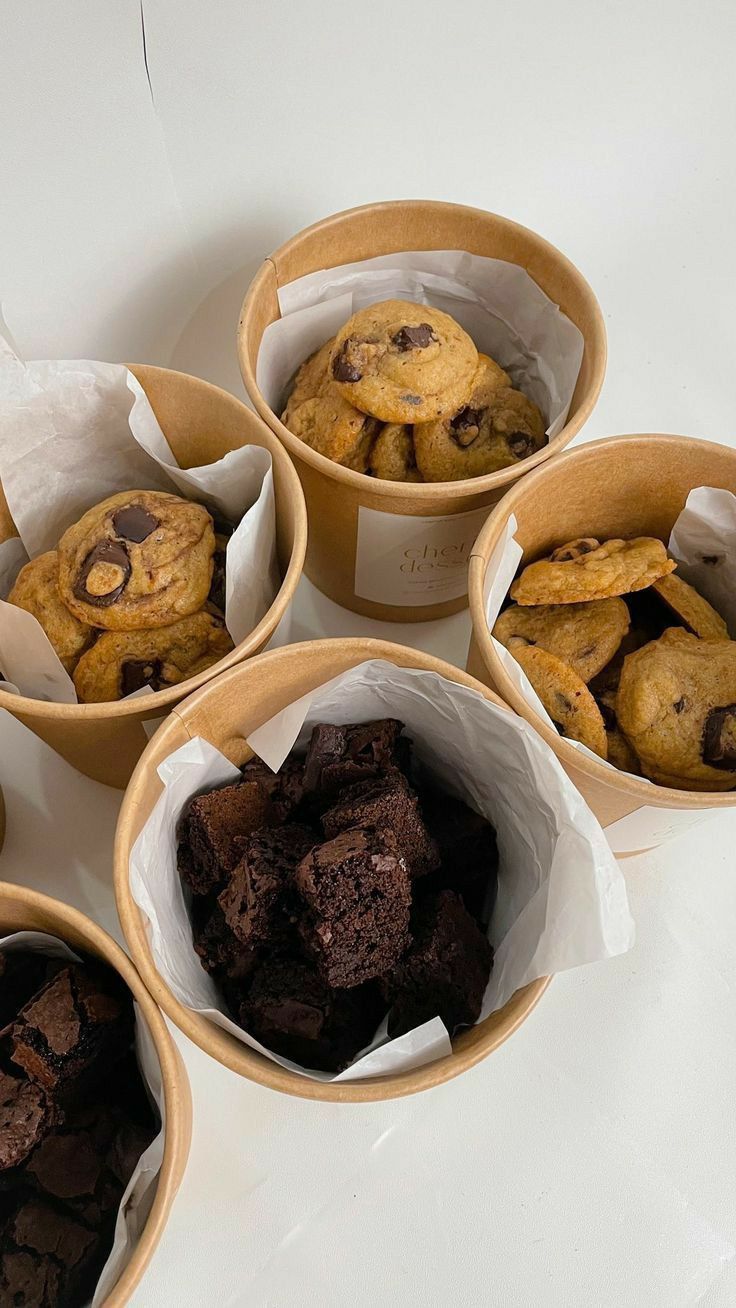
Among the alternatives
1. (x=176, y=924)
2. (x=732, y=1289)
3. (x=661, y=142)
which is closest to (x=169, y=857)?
(x=176, y=924)

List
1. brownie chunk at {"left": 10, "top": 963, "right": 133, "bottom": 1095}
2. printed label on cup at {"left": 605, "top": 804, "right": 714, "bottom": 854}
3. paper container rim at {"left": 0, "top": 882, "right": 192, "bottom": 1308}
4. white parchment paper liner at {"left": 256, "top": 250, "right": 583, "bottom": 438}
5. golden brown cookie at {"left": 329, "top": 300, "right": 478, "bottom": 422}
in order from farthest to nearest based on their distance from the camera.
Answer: white parchment paper liner at {"left": 256, "top": 250, "right": 583, "bottom": 438}, golden brown cookie at {"left": 329, "top": 300, "right": 478, "bottom": 422}, printed label on cup at {"left": 605, "top": 804, "right": 714, "bottom": 854}, brownie chunk at {"left": 10, "top": 963, "right": 133, "bottom": 1095}, paper container rim at {"left": 0, "top": 882, "right": 192, "bottom": 1308}

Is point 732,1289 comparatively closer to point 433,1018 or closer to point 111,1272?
point 433,1018

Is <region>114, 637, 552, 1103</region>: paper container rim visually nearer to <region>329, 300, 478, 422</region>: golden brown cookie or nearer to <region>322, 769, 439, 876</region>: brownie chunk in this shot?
<region>322, 769, 439, 876</region>: brownie chunk

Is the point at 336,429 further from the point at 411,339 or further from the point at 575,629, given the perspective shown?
the point at 575,629

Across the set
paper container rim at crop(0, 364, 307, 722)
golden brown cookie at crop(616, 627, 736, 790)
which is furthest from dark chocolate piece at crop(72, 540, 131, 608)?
golden brown cookie at crop(616, 627, 736, 790)

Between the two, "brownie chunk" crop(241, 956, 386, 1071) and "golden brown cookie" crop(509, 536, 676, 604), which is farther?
"golden brown cookie" crop(509, 536, 676, 604)

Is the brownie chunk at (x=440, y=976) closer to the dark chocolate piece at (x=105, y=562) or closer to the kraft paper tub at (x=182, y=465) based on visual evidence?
the kraft paper tub at (x=182, y=465)
